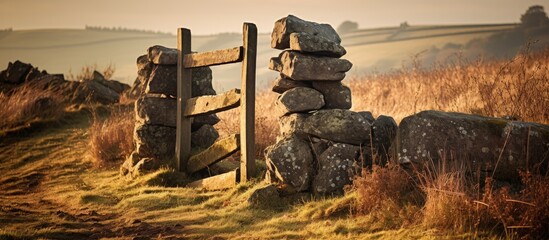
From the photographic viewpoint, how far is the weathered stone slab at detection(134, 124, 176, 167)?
11977 mm

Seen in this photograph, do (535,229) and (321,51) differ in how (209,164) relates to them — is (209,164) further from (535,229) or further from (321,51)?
(535,229)

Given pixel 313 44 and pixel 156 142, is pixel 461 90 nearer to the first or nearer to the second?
pixel 313 44

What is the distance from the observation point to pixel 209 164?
35.1 ft

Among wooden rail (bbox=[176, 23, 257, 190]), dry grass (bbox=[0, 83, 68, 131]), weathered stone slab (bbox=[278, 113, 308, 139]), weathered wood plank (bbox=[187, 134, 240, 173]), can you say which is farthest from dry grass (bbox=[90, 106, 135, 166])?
weathered stone slab (bbox=[278, 113, 308, 139])

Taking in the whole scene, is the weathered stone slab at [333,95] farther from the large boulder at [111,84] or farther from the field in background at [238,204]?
the large boulder at [111,84]

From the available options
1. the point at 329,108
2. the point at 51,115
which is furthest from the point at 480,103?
the point at 51,115

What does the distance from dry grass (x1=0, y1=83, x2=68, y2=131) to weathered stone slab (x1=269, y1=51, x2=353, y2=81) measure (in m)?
11.9

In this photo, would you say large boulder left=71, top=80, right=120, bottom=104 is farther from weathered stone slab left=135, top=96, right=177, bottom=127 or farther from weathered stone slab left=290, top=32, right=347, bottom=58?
weathered stone slab left=290, top=32, right=347, bottom=58

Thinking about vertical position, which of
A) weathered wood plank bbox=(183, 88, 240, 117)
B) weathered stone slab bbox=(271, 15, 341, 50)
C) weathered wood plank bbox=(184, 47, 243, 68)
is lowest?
weathered wood plank bbox=(183, 88, 240, 117)

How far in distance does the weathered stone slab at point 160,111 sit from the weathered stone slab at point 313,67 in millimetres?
3733

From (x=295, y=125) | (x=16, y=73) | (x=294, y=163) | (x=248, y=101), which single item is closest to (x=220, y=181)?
(x=248, y=101)

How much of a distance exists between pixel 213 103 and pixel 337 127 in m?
2.74

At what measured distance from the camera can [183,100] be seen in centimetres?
1130

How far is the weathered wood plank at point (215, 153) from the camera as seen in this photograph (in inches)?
398
